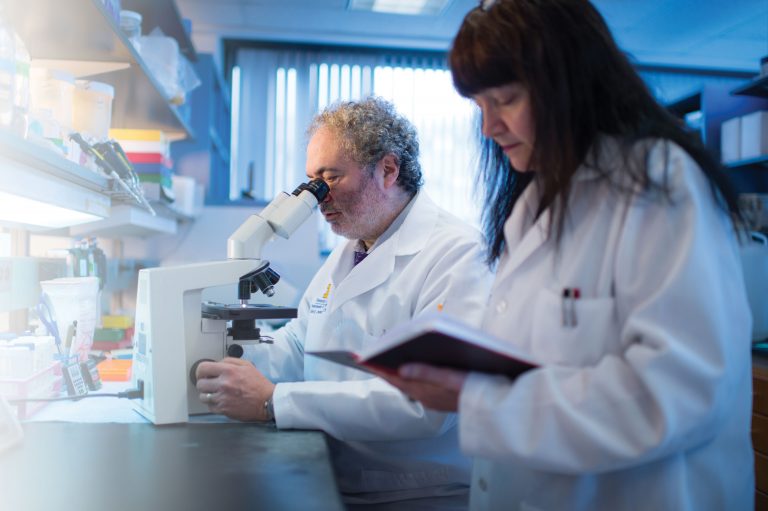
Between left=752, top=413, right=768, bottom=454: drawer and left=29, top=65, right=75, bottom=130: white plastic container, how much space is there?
2308 mm

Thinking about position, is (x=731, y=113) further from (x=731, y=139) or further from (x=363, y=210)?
(x=363, y=210)

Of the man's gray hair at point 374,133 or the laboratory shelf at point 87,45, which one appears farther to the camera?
the man's gray hair at point 374,133

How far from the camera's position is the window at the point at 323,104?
15.9 ft

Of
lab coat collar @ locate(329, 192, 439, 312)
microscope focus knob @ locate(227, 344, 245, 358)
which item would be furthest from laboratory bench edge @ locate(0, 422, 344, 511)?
lab coat collar @ locate(329, 192, 439, 312)

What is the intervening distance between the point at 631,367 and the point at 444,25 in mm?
4228

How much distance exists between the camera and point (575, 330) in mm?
860

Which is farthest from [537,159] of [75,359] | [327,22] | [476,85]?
[327,22]

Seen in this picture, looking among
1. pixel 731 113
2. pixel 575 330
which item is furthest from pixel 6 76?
pixel 731 113

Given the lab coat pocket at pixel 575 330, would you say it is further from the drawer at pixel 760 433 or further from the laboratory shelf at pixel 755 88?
the laboratory shelf at pixel 755 88

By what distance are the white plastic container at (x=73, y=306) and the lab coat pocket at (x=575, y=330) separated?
128 centimetres

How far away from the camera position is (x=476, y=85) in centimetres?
94

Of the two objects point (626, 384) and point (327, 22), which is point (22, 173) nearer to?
point (626, 384)

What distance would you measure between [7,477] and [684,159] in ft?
3.60

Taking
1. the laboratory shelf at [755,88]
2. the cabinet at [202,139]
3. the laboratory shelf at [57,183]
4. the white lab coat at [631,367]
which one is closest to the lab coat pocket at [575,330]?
the white lab coat at [631,367]
